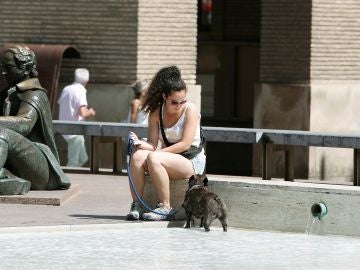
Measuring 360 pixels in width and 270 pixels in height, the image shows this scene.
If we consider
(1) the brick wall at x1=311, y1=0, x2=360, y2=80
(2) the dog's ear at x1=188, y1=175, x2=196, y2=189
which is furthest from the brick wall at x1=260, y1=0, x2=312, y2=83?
(2) the dog's ear at x1=188, y1=175, x2=196, y2=189

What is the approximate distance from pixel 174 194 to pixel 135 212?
386mm

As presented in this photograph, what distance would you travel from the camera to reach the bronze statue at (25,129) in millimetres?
14312

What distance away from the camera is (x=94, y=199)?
15.1m

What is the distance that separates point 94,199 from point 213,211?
9.48 feet

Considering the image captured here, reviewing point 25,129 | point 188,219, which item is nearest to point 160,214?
point 188,219

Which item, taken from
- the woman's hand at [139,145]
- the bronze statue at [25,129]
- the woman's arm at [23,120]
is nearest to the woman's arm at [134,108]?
the bronze statue at [25,129]

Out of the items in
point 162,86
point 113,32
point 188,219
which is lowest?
point 188,219

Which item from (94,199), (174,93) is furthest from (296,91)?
(174,93)

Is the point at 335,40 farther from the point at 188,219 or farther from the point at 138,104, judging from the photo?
the point at 188,219

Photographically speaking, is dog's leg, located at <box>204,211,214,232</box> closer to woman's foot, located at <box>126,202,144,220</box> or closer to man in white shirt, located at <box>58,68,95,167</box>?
woman's foot, located at <box>126,202,144,220</box>

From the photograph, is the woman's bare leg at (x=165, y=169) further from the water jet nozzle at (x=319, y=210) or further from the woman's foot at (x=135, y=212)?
the water jet nozzle at (x=319, y=210)

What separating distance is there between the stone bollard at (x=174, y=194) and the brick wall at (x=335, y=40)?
11.0m

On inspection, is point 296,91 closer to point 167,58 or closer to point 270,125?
point 270,125

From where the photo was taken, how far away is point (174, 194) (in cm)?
1315
